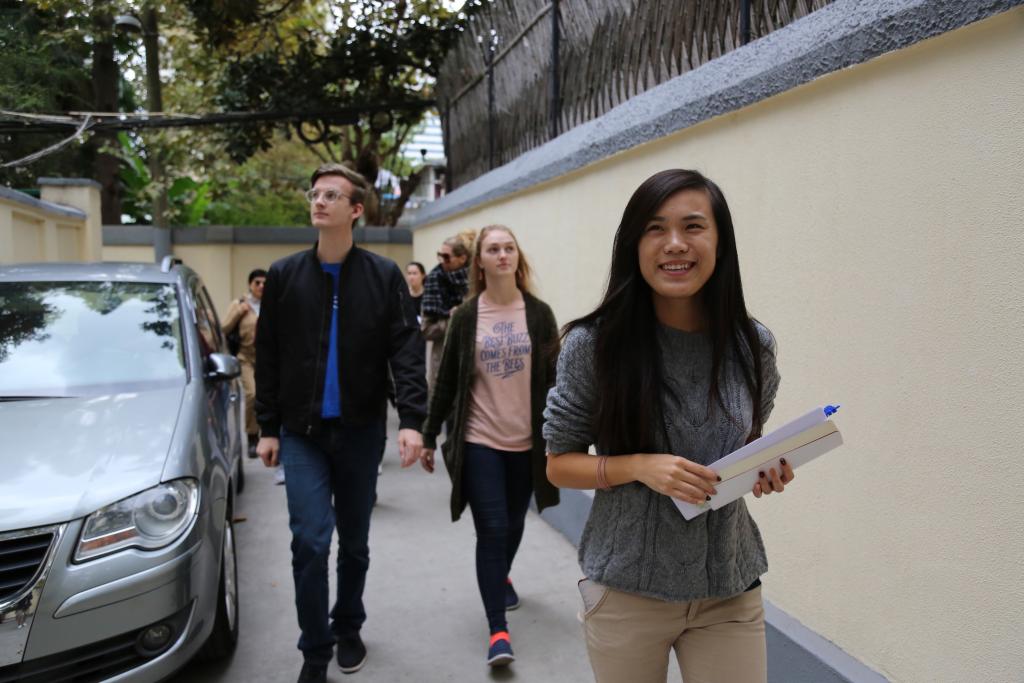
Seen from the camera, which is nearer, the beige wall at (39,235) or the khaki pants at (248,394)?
the beige wall at (39,235)

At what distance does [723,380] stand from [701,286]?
0.76 ft

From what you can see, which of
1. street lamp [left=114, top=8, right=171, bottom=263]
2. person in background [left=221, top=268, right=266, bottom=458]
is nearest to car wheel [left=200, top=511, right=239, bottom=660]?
street lamp [left=114, top=8, right=171, bottom=263]

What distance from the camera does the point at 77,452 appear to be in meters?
3.30

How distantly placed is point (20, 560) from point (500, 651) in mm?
1979

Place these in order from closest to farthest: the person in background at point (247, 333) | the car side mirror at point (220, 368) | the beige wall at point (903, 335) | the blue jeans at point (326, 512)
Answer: the beige wall at point (903, 335)
the blue jeans at point (326, 512)
the car side mirror at point (220, 368)
the person in background at point (247, 333)

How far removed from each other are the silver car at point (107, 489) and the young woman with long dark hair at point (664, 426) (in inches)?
72.8

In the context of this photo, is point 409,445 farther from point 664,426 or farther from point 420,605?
point 664,426

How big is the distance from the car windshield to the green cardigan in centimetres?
126

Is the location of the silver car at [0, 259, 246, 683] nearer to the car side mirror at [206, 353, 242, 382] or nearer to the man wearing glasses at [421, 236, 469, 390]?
the car side mirror at [206, 353, 242, 382]

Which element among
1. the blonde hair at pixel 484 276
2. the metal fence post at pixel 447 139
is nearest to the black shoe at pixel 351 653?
the blonde hair at pixel 484 276

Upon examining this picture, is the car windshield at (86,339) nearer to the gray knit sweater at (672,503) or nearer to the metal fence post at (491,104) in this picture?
the gray knit sweater at (672,503)

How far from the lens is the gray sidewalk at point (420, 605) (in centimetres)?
386

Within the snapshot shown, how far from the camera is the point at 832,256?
306cm

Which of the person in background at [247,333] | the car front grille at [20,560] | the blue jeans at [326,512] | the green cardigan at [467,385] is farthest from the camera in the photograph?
the person in background at [247,333]
